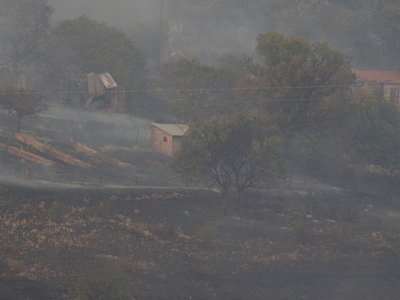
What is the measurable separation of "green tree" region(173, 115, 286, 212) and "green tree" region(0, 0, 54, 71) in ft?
104

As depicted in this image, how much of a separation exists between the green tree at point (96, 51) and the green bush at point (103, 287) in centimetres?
4309

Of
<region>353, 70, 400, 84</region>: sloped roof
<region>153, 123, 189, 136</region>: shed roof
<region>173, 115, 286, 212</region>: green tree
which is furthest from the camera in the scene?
<region>353, 70, 400, 84</region>: sloped roof

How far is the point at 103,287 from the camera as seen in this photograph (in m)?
18.4

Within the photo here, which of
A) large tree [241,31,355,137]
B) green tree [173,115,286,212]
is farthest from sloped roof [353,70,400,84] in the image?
green tree [173,115,286,212]

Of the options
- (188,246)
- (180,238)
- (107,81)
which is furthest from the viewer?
(107,81)

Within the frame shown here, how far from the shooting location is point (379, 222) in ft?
120

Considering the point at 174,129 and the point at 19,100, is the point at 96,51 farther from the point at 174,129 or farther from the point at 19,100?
the point at 19,100

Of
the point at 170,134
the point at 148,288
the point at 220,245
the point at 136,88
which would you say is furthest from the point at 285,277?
the point at 136,88

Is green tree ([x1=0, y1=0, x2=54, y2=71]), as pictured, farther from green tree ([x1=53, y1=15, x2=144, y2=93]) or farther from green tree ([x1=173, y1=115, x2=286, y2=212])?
green tree ([x1=173, y1=115, x2=286, y2=212])

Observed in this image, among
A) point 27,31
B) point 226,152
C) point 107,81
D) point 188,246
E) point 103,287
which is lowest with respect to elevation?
point 188,246

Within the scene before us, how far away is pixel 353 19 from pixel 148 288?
296 ft

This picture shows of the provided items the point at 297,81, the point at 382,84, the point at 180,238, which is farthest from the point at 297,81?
the point at 382,84

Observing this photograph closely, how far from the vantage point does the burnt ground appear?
74.2 feet

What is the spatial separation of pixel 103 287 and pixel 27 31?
5213 cm
